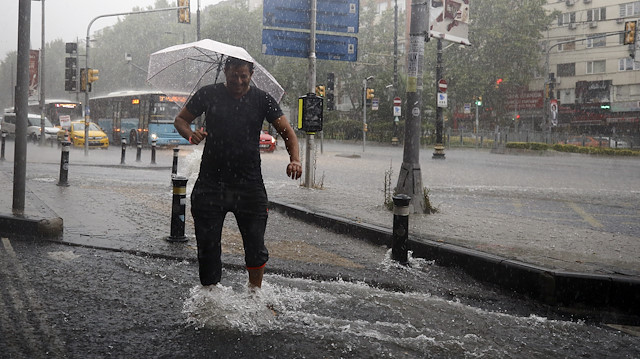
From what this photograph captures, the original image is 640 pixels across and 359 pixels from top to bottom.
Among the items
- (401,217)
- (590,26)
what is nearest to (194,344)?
(401,217)

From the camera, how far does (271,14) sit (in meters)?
12.6

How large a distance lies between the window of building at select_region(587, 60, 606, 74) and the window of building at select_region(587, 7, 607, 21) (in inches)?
144

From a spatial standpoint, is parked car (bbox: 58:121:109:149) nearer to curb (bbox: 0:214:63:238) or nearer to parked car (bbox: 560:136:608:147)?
parked car (bbox: 560:136:608:147)

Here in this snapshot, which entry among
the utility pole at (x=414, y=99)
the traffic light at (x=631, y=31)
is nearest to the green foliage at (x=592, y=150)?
the traffic light at (x=631, y=31)

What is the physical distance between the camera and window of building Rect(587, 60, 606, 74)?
54719 millimetres

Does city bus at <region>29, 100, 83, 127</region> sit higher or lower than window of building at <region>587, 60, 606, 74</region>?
lower

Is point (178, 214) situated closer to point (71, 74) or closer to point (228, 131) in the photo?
point (228, 131)

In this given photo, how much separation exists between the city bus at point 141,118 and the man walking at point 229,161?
2863 centimetres

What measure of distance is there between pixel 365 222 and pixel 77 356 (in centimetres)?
523

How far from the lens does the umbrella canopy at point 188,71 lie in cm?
654

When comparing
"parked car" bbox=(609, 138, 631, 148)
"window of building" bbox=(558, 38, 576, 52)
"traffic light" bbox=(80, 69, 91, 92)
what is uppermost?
"window of building" bbox=(558, 38, 576, 52)

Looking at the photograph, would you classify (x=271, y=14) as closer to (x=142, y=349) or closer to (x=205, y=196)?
(x=205, y=196)

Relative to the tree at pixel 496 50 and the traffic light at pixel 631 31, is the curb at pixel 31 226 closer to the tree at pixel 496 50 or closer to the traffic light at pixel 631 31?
the traffic light at pixel 631 31

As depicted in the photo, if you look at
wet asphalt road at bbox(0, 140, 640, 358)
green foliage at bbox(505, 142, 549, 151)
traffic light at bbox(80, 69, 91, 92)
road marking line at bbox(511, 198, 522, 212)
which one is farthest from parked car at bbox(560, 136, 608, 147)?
wet asphalt road at bbox(0, 140, 640, 358)
